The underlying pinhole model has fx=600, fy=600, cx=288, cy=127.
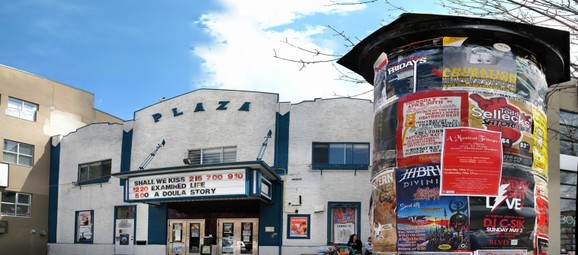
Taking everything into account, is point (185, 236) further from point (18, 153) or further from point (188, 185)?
point (18, 153)

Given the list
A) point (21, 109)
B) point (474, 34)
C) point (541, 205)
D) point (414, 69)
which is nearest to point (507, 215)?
point (541, 205)

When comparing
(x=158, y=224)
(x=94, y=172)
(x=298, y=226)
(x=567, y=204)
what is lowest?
(x=158, y=224)

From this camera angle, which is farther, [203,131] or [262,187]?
[203,131]

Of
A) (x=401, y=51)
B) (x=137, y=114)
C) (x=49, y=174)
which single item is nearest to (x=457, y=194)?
(x=401, y=51)

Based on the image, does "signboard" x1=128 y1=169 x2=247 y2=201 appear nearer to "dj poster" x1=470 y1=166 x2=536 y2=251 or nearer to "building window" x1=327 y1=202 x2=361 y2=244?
"building window" x1=327 y1=202 x2=361 y2=244

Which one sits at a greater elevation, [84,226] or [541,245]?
[541,245]

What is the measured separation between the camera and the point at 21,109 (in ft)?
109

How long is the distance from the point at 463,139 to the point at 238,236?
18515 mm

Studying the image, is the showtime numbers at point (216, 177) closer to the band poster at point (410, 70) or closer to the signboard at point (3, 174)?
the signboard at point (3, 174)

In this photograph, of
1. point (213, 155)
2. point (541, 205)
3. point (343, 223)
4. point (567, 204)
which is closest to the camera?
point (541, 205)

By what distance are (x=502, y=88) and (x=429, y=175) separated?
1652mm

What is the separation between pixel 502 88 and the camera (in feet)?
28.2

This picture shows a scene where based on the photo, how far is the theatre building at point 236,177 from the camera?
2398 centimetres

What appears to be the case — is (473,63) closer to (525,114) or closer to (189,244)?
(525,114)
